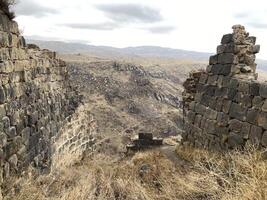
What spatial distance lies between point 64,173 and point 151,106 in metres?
28.4

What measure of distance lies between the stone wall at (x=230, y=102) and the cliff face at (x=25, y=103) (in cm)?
397

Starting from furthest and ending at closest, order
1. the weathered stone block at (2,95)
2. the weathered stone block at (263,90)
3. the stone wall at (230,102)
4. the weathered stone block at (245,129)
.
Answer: the weathered stone block at (245,129)
the stone wall at (230,102)
the weathered stone block at (263,90)
the weathered stone block at (2,95)

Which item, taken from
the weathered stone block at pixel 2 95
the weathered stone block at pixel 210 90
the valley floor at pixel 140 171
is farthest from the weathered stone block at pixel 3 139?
the weathered stone block at pixel 210 90

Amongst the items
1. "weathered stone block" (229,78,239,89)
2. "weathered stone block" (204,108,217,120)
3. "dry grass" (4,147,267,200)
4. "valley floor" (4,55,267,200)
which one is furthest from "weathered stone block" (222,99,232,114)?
"dry grass" (4,147,267,200)

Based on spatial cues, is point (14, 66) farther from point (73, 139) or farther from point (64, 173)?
point (73, 139)

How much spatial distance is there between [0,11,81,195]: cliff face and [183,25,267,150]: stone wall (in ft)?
13.0

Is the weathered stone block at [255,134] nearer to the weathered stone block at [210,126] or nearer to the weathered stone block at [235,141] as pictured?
the weathered stone block at [235,141]

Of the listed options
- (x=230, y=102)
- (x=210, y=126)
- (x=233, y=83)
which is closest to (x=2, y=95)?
(x=230, y=102)

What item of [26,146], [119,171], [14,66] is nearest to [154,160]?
[119,171]

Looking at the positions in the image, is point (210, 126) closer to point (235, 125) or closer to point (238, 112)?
point (235, 125)

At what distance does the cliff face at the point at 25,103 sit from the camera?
25.7 feet

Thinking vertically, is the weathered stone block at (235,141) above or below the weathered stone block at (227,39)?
below

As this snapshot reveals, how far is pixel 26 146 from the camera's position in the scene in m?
8.98

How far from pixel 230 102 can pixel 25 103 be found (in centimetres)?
472
